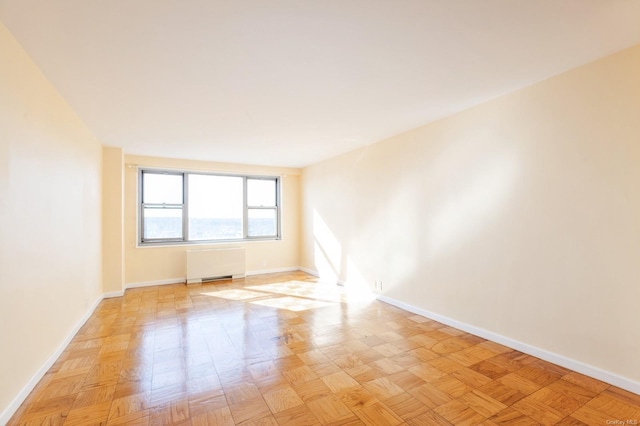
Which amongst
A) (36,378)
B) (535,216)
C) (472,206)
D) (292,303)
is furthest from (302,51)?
(292,303)

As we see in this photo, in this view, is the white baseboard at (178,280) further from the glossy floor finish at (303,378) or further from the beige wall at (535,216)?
the beige wall at (535,216)

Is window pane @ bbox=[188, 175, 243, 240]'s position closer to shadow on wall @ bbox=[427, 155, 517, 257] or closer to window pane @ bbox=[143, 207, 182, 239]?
window pane @ bbox=[143, 207, 182, 239]

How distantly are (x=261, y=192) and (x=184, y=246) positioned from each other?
6.48ft

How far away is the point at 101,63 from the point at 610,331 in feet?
14.1

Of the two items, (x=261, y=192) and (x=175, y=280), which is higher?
(x=261, y=192)

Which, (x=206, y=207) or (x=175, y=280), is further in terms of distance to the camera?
(x=206, y=207)

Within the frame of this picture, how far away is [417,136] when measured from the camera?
3.79 metres

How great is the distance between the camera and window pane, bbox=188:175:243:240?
5.87 meters

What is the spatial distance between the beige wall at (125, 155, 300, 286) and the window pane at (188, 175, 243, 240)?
0.88 feet

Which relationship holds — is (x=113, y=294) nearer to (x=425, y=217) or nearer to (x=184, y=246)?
(x=184, y=246)

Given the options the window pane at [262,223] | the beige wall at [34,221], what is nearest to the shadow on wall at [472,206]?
the beige wall at [34,221]

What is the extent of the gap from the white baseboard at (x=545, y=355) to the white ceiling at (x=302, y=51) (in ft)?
7.77

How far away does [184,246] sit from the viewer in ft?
18.5

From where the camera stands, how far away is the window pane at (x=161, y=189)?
5.49 metres
